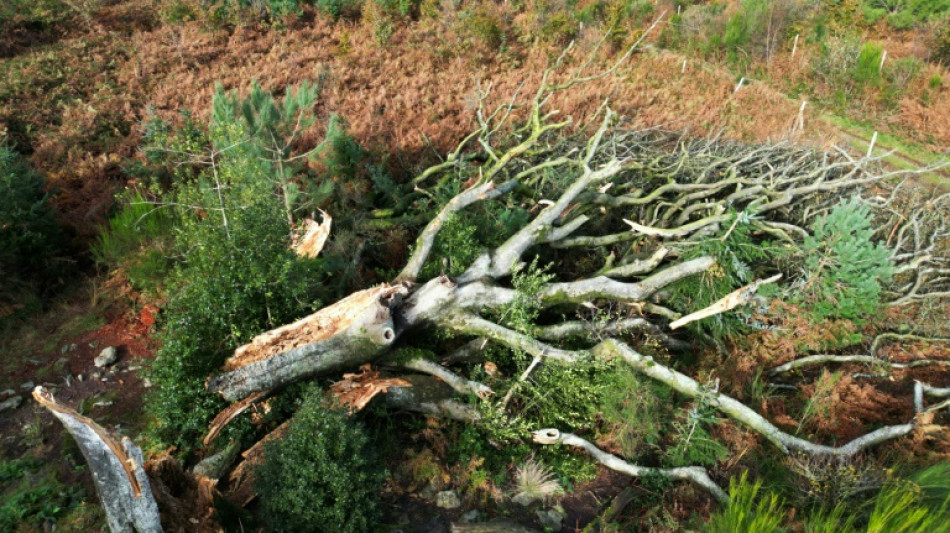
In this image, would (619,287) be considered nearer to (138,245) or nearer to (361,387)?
(361,387)

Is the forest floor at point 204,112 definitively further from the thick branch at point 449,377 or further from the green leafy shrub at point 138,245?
the thick branch at point 449,377

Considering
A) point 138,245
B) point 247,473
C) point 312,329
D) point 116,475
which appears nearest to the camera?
point 116,475

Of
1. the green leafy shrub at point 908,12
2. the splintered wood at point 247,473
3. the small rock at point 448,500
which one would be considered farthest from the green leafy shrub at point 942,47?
the splintered wood at point 247,473

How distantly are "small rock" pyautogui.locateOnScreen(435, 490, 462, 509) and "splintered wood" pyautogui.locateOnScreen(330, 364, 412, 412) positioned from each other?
1.05 meters

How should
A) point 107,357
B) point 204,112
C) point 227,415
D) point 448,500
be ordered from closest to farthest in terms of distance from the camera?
point 448,500
point 227,415
point 107,357
point 204,112

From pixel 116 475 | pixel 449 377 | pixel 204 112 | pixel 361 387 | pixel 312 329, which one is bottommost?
pixel 449 377

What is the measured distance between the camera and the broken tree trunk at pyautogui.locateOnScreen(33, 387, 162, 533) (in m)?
3.61

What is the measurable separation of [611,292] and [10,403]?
6.40 metres

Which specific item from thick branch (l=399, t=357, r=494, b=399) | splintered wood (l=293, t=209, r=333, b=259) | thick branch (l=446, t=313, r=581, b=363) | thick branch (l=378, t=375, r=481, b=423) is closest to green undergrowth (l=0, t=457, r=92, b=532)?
thick branch (l=378, t=375, r=481, b=423)

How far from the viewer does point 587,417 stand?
559 centimetres

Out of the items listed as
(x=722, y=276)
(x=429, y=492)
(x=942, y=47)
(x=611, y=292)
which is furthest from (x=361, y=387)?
(x=942, y=47)

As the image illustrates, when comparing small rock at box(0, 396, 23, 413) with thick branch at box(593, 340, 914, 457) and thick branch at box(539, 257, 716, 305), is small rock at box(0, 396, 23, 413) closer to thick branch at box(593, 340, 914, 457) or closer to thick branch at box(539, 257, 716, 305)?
thick branch at box(539, 257, 716, 305)

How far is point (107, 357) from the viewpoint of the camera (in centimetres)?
618

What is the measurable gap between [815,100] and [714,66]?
2.87m
